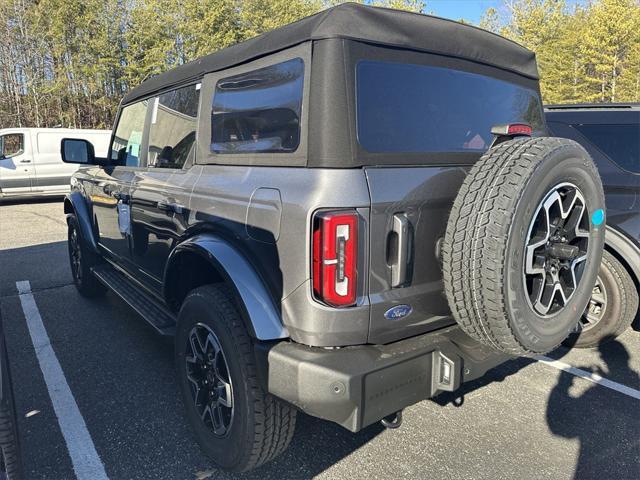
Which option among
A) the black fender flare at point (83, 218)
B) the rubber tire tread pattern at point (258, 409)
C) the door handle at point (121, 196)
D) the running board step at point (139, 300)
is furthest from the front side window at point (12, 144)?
the rubber tire tread pattern at point (258, 409)

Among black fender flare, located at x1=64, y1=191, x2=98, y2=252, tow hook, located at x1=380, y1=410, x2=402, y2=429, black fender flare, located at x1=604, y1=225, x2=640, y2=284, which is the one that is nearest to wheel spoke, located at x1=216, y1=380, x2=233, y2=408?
tow hook, located at x1=380, y1=410, x2=402, y2=429

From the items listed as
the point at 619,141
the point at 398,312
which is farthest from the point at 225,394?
the point at 619,141

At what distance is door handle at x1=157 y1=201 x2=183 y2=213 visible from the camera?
266cm

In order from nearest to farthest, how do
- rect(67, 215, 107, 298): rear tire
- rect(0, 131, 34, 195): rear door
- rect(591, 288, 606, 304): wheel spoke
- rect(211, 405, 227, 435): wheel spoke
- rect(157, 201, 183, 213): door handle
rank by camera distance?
rect(211, 405, 227, 435): wheel spoke → rect(157, 201, 183, 213): door handle → rect(591, 288, 606, 304): wheel spoke → rect(67, 215, 107, 298): rear tire → rect(0, 131, 34, 195): rear door

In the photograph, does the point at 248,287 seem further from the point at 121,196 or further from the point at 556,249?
the point at 121,196

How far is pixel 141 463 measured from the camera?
2.42m

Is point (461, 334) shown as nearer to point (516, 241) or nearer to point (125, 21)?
point (516, 241)

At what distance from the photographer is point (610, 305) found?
3.66 meters

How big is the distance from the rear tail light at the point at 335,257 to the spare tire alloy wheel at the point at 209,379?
0.66 m

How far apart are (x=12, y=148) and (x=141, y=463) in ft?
43.6

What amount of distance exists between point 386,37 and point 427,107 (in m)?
0.37

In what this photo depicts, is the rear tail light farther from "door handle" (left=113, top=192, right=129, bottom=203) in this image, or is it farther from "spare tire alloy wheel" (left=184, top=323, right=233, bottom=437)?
"door handle" (left=113, top=192, right=129, bottom=203)

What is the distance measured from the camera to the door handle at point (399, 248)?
187cm

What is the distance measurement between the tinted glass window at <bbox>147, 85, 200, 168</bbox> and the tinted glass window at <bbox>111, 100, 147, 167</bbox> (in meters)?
0.28
